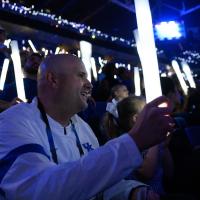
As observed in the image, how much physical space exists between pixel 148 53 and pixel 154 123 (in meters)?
0.20

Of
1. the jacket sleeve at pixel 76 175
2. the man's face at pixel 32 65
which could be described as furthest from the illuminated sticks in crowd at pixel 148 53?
the man's face at pixel 32 65

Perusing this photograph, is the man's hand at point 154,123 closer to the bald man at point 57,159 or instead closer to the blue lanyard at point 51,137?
the bald man at point 57,159

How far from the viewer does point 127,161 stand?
0.91 meters

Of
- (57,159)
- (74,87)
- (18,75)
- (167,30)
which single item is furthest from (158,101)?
(167,30)

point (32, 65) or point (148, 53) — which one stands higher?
point (32, 65)

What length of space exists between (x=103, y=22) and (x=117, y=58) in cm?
128

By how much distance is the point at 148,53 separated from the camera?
0.93m

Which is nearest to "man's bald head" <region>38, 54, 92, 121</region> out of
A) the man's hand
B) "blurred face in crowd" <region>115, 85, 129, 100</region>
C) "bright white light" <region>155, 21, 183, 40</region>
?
the man's hand

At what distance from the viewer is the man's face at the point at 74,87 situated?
5.14ft

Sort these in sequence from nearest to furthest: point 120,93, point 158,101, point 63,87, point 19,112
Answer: point 158,101 < point 19,112 < point 63,87 < point 120,93

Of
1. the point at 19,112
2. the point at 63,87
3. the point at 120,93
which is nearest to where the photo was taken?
the point at 19,112

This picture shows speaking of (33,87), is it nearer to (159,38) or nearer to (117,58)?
(117,58)

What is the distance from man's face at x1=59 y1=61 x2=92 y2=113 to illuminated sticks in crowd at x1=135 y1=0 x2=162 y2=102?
0.68 meters

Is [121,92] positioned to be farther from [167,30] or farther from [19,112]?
[167,30]
